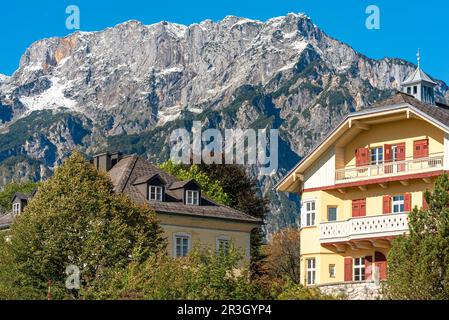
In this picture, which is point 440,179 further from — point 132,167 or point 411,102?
point 132,167

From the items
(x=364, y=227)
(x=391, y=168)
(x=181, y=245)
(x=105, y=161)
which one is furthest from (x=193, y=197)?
(x=391, y=168)

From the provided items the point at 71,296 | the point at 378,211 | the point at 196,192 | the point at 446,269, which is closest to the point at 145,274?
the point at 71,296

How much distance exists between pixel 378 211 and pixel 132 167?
24800mm

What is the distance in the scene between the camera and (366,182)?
6700 centimetres

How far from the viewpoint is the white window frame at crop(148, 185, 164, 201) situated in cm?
8175

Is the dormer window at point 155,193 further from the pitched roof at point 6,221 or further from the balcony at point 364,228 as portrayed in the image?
the balcony at point 364,228

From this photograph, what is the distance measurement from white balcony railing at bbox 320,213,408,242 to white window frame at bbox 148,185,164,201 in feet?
56.2

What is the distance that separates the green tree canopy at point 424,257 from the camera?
140 feet

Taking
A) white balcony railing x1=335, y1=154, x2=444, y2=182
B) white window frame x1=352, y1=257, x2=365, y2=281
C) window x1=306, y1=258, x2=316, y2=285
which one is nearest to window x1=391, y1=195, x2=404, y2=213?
white balcony railing x1=335, y1=154, x2=444, y2=182

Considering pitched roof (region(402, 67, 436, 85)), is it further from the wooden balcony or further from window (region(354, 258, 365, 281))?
window (region(354, 258, 365, 281))

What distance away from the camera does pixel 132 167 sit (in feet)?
281

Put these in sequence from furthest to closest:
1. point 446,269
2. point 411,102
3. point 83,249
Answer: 1. point 411,102
2. point 83,249
3. point 446,269

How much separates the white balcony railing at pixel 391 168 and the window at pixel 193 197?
17489 millimetres

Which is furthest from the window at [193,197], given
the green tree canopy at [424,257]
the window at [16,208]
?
the green tree canopy at [424,257]
